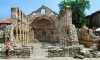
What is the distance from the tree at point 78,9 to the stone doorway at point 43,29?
338 inches

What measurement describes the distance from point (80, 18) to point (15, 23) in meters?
25.6

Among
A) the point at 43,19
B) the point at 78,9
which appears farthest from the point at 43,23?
the point at 78,9

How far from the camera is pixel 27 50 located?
55.0 ft

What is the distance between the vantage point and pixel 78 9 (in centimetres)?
5075

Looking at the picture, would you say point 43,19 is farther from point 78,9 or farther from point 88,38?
point 88,38

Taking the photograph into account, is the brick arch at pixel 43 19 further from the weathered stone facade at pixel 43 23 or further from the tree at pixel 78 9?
the tree at pixel 78 9

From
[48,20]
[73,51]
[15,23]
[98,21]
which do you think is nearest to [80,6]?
[98,21]

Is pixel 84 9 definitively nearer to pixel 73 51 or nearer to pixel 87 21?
pixel 87 21

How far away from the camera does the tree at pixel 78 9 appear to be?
4959 cm

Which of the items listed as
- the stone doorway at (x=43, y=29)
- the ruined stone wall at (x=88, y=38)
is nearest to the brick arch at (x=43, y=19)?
the stone doorway at (x=43, y=29)

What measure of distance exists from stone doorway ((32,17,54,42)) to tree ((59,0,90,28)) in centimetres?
857

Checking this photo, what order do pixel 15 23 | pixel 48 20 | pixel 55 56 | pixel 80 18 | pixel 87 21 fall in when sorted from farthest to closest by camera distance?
1. pixel 87 21
2. pixel 80 18
3. pixel 48 20
4. pixel 15 23
5. pixel 55 56

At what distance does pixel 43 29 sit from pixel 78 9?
11.3 meters

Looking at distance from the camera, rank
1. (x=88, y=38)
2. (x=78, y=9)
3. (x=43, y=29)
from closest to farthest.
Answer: (x=88, y=38) → (x=43, y=29) → (x=78, y=9)
